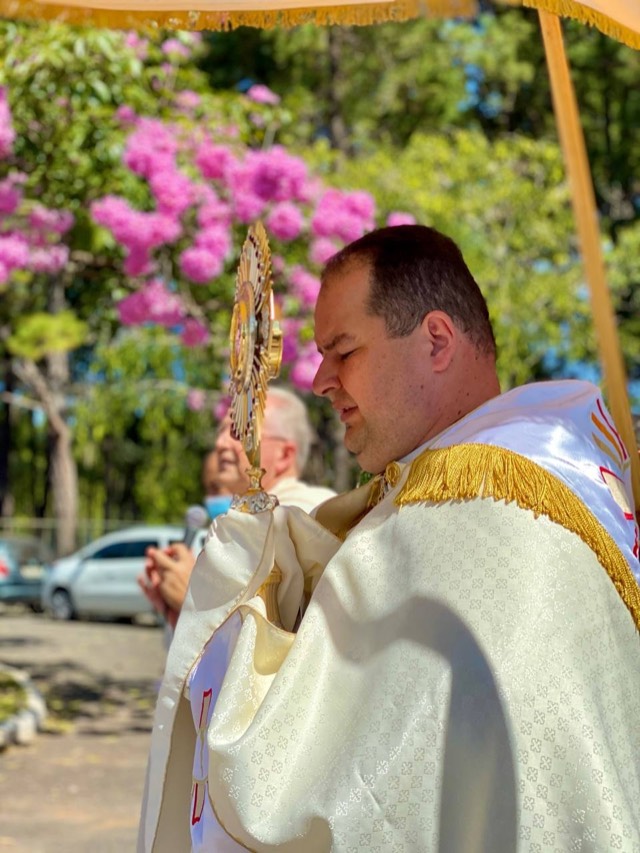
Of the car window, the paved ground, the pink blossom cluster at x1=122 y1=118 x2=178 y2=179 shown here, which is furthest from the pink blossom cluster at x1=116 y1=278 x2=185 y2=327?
the car window

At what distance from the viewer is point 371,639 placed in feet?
6.83

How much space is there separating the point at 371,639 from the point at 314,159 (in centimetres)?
1320

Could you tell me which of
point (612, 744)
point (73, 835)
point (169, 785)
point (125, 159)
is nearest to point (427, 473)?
point (612, 744)

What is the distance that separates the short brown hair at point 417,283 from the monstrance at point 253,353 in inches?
5.9

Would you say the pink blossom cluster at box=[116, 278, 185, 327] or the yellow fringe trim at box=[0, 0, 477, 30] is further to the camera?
the pink blossom cluster at box=[116, 278, 185, 327]

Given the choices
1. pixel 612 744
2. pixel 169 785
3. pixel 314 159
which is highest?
pixel 314 159

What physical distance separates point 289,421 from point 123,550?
17.5 m

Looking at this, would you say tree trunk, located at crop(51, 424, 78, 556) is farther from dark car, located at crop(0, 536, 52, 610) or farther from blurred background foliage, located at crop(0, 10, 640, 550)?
dark car, located at crop(0, 536, 52, 610)

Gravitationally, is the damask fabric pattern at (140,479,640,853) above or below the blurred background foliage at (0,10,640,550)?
below

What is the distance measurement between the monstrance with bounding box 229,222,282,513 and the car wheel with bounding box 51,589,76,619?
66.5 feet

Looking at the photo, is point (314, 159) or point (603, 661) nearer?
point (603, 661)

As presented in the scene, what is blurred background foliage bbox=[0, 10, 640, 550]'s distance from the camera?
9500mm

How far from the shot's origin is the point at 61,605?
2241cm

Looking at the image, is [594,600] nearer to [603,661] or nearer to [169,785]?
[603,661]
